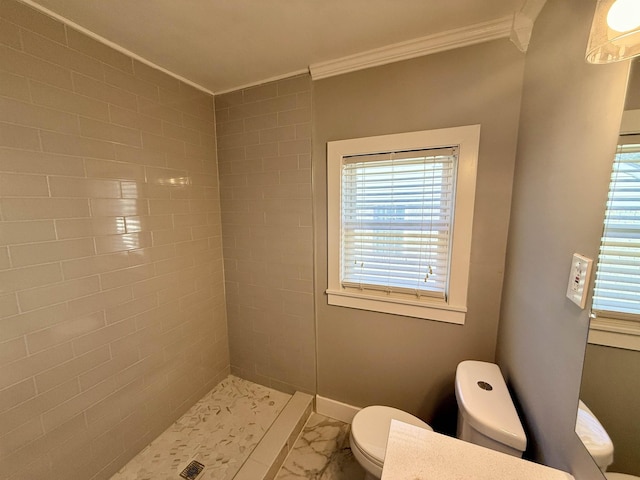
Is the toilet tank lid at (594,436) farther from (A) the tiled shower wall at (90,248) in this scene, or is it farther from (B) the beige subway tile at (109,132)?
(B) the beige subway tile at (109,132)

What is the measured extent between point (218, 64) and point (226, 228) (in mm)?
1113

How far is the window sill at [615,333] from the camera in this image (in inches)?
20.3

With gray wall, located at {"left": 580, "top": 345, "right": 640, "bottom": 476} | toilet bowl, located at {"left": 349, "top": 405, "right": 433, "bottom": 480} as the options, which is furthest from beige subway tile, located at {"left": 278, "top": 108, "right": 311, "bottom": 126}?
toilet bowl, located at {"left": 349, "top": 405, "right": 433, "bottom": 480}

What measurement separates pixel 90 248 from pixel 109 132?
62 cm

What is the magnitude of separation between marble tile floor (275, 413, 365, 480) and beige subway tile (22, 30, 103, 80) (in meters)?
2.40

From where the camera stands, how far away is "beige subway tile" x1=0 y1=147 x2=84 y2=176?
3.26 ft

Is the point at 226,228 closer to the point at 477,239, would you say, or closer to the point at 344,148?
the point at 344,148

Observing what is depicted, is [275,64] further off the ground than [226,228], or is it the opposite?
[275,64]

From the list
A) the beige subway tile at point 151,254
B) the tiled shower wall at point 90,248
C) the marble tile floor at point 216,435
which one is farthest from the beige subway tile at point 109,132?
the marble tile floor at point 216,435

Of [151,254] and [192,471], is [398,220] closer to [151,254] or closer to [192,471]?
[151,254]

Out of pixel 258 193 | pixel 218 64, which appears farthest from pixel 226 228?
pixel 218 64

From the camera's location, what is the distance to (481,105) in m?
1.28

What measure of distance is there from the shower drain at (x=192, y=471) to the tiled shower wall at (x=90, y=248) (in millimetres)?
351

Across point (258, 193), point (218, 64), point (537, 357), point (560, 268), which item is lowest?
point (537, 357)
